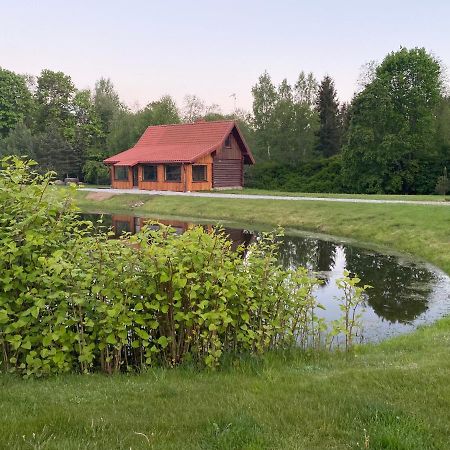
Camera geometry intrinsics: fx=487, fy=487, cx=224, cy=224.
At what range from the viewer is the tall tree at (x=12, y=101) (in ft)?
222

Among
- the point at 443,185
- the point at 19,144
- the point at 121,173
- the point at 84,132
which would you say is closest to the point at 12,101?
the point at 84,132

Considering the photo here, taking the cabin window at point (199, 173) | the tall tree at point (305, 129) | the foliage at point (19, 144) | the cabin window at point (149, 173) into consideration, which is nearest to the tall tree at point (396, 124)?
the tall tree at point (305, 129)

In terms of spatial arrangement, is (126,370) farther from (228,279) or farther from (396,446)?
(396,446)

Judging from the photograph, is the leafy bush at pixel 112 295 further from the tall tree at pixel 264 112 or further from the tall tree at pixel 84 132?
the tall tree at pixel 84 132

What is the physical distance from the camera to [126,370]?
6207 mm

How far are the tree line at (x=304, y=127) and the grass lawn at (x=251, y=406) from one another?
4153cm

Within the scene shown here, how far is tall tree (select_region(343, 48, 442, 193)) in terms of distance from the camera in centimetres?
4506

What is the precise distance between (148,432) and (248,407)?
0.99 metres

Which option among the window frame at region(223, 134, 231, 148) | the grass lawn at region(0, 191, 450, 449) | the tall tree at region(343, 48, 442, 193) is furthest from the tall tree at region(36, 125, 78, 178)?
the grass lawn at region(0, 191, 450, 449)

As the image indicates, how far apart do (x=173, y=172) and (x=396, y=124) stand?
2142cm

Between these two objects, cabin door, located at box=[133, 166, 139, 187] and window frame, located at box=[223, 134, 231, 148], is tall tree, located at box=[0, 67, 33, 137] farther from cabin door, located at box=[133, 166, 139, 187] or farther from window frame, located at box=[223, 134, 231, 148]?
window frame, located at box=[223, 134, 231, 148]

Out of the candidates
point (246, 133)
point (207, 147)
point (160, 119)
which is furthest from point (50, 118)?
point (207, 147)

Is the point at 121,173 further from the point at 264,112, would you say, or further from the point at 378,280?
the point at 378,280

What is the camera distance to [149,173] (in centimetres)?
4584
